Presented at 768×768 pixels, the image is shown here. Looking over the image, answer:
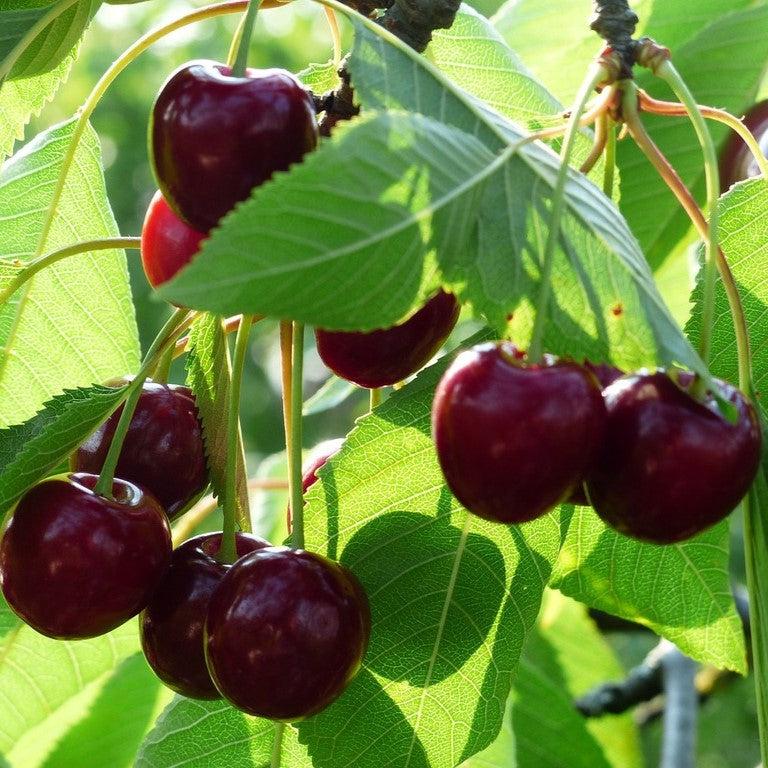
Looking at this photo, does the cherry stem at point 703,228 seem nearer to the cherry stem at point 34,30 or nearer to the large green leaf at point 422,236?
the large green leaf at point 422,236

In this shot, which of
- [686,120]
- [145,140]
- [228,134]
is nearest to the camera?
[228,134]

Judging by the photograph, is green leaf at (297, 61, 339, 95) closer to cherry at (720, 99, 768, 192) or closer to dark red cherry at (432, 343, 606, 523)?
dark red cherry at (432, 343, 606, 523)

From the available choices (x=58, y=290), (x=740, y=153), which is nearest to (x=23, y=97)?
(x=58, y=290)

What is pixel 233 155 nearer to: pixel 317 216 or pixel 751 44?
pixel 317 216

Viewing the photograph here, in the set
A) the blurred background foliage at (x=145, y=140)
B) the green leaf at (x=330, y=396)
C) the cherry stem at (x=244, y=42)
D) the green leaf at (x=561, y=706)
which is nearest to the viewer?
the cherry stem at (x=244, y=42)

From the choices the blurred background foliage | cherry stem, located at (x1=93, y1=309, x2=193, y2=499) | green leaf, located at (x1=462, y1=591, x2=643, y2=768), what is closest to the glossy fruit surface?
cherry stem, located at (x1=93, y1=309, x2=193, y2=499)

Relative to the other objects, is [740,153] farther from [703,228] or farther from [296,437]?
[296,437]

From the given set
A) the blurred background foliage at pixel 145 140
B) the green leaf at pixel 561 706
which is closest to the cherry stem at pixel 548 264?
the green leaf at pixel 561 706
